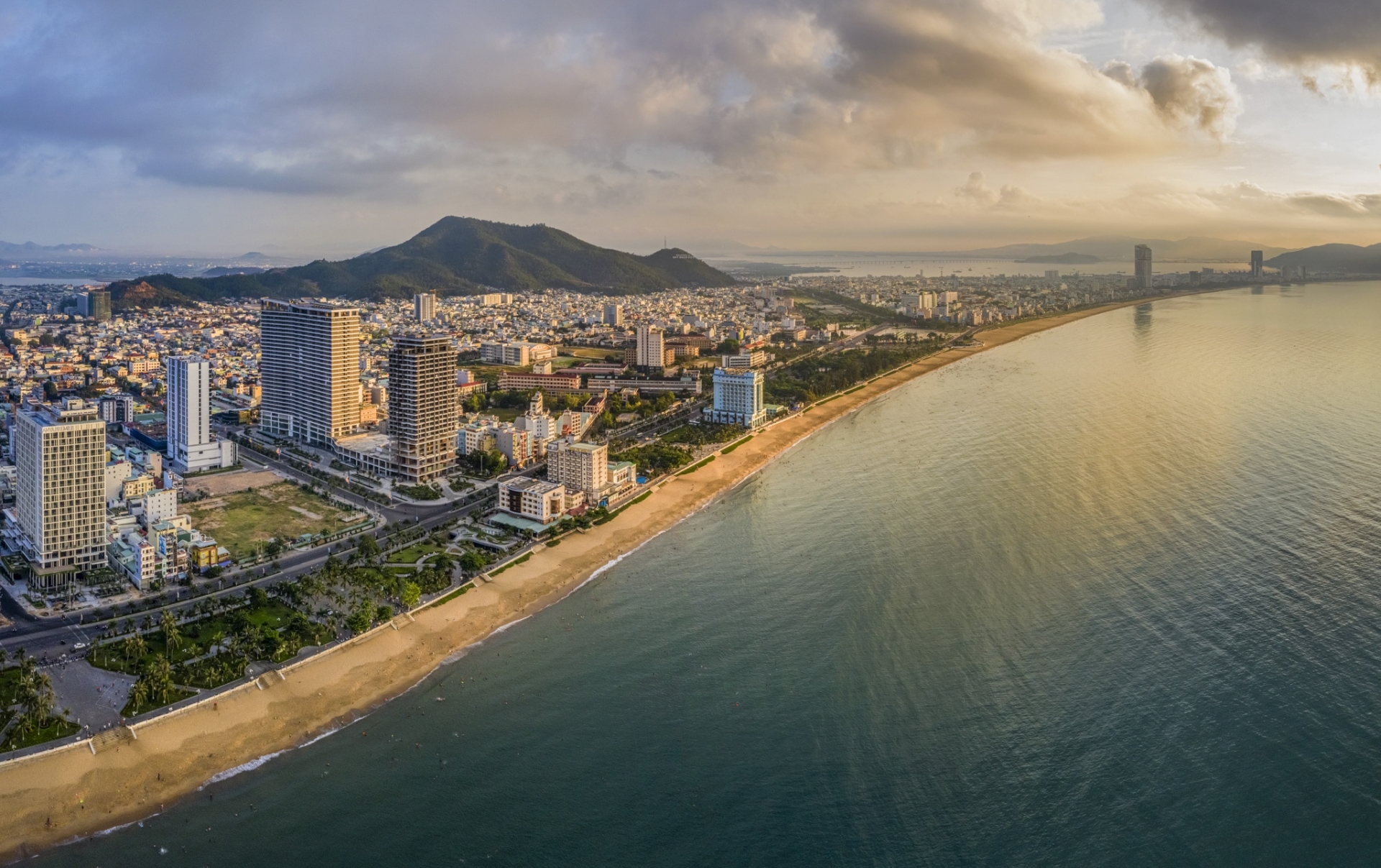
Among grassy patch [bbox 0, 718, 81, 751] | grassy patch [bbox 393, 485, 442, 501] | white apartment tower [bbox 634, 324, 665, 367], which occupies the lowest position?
grassy patch [bbox 0, 718, 81, 751]

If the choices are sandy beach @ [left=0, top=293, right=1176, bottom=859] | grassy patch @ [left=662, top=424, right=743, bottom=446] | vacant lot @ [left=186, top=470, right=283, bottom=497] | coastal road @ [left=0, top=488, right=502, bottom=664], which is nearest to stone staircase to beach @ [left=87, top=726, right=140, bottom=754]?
sandy beach @ [left=0, top=293, right=1176, bottom=859]

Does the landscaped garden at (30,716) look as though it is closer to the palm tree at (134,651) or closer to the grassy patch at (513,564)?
the palm tree at (134,651)

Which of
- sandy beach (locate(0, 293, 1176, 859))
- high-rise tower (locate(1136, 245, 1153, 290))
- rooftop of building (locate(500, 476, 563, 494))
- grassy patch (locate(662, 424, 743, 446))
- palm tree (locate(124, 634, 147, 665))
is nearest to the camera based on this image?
sandy beach (locate(0, 293, 1176, 859))

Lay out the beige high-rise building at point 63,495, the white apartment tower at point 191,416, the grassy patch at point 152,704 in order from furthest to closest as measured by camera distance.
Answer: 1. the white apartment tower at point 191,416
2. the beige high-rise building at point 63,495
3. the grassy patch at point 152,704

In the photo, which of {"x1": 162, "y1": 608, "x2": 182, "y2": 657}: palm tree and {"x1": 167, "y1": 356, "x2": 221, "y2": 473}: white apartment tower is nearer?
{"x1": 162, "y1": 608, "x2": 182, "y2": 657}: palm tree

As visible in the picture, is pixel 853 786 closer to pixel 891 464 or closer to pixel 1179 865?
pixel 1179 865

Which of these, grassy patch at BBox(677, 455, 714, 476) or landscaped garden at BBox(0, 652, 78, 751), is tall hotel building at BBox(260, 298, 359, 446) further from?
landscaped garden at BBox(0, 652, 78, 751)

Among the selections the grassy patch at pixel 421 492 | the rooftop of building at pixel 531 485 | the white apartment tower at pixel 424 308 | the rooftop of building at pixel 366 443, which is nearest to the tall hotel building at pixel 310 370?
the rooftop of building at pixel 366 443

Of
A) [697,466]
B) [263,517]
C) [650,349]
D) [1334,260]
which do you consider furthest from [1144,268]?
[263,517]
